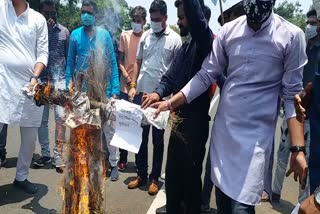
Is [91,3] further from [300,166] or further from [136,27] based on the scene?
[300,166]

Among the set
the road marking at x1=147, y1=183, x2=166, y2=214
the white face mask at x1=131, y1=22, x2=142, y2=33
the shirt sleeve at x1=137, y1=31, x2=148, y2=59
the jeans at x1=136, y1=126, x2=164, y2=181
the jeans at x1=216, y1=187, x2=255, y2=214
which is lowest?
the road marking at x1=147, y1=183, x2=166, y2=214

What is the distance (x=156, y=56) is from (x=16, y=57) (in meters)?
1.60

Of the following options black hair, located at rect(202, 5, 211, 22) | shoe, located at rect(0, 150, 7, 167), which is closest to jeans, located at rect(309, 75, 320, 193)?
black hair, located at rect(202, 5, 211, 22)

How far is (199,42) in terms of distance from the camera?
3.50 meters

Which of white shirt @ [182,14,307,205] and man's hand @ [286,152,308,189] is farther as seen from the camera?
white shirt @ [182,14,307,205]

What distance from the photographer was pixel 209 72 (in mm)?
3320

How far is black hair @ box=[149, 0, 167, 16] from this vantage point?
201 inches

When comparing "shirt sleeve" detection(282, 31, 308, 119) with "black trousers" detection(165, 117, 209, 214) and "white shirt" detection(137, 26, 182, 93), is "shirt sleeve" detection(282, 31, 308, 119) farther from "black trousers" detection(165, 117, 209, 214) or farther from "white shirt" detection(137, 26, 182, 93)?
"white shirt" detection(137, 26, 182, 93)

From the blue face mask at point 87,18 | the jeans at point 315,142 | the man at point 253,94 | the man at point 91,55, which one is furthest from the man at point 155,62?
the jeans at point 315,142

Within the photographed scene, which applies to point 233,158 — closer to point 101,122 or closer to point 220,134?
point 220,134

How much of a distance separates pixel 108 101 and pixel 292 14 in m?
54.7

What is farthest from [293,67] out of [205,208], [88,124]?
[205,208]

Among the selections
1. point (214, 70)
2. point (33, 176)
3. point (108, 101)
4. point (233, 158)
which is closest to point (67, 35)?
point (33, 176)

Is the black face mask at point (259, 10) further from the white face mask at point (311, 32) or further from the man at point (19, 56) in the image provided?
the man at point (19, 56)
